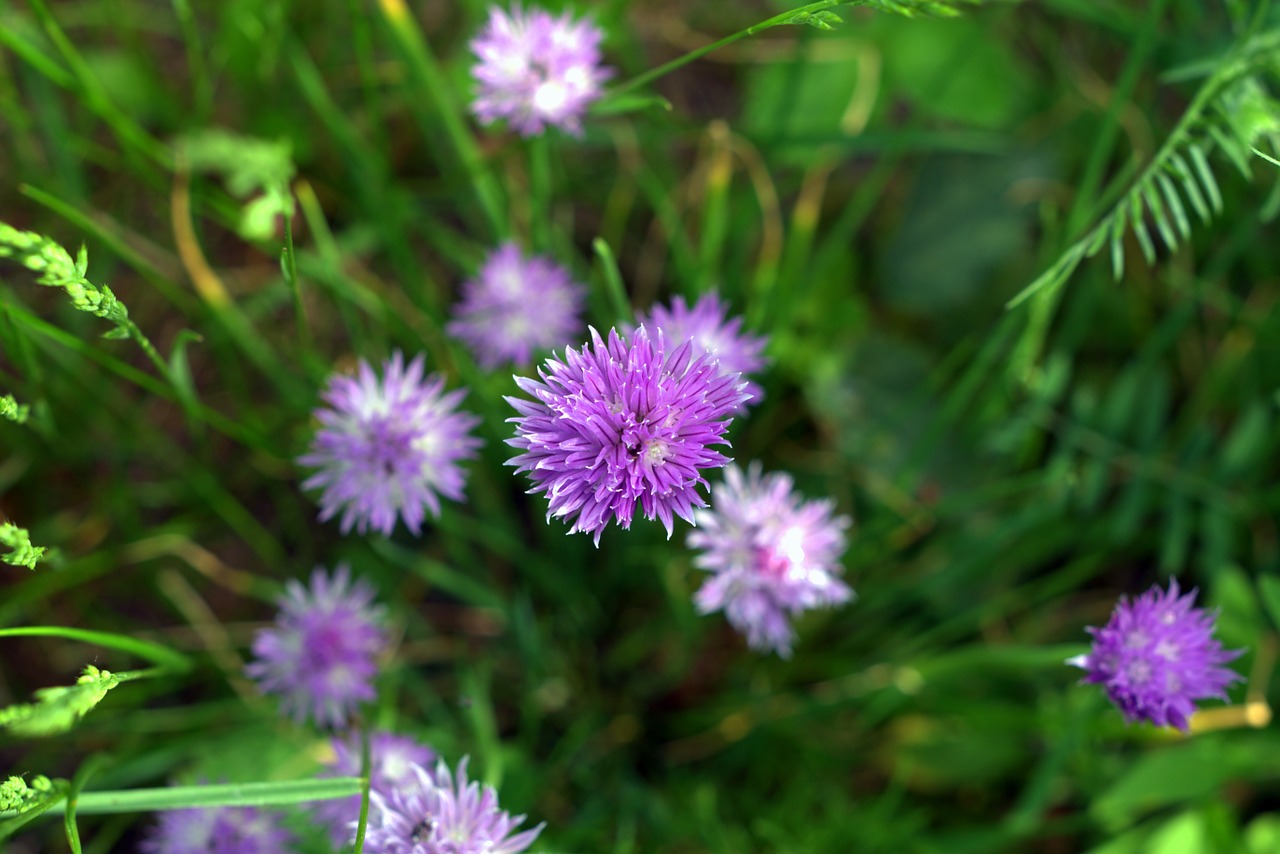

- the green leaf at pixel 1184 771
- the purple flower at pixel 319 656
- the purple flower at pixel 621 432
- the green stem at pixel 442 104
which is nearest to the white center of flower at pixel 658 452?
the purple flower at pixel 621 432

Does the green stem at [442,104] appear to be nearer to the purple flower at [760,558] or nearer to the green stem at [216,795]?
the purple flower at [760,558]

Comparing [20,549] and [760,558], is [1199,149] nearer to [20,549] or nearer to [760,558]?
[760,558]

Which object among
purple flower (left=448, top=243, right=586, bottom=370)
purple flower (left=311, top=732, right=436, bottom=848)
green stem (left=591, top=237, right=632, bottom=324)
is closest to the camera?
green stem (left=591, top=237, right=632, bottom=324)

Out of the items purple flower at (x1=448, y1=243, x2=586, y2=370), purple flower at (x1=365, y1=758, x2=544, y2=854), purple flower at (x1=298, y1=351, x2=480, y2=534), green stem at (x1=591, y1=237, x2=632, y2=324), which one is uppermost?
purple flower at (x1=448, y1=243, x2=586, y2=370)

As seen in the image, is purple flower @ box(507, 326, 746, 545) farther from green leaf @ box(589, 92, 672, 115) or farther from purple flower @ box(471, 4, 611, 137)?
purple flower @ box(471, 4, 611, 137)

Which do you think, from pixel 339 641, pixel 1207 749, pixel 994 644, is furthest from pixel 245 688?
pixel 1207 749

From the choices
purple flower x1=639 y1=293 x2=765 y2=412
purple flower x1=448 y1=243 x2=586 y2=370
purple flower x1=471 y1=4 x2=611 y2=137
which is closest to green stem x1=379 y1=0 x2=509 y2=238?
purple flower x1=448 y1=243 x2=586 y2=370

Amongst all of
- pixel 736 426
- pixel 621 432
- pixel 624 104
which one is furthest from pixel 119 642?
pixel 736 426
